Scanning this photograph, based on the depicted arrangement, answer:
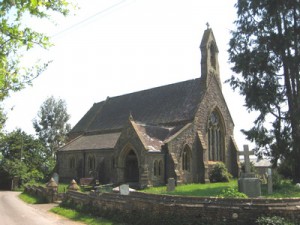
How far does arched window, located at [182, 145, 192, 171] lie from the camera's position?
2938cm

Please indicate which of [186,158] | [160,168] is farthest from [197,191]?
[186,158]

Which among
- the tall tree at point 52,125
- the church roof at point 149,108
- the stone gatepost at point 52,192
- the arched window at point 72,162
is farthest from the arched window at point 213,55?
the tall tree at point 52,125

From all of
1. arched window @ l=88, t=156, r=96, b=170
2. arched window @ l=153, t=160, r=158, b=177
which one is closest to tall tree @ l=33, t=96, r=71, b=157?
arched window @ l=88, t=156, r=96, b=170

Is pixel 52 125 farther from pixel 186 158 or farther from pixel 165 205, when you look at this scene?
pixel 165 205

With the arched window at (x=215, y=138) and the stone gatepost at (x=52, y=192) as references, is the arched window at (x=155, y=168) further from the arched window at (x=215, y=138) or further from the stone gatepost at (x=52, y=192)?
the stone gatepost at (x=52, y=192)

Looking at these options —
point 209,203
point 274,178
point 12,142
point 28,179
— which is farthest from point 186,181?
point 12,142

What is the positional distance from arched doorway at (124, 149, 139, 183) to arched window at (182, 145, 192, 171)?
4.51 meters

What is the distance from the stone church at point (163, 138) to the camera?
1083 inches

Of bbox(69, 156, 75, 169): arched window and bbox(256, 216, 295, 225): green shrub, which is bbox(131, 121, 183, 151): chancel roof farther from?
bbox(256, 216, 295, 225): green shrub

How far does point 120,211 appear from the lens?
14.2 metres

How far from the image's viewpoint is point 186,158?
29797 mm

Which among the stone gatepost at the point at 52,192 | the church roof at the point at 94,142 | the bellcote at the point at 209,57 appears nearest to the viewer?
the stone gatepost at the point at 52,192

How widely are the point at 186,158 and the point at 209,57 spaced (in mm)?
11548

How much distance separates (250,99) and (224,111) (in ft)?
41.3
